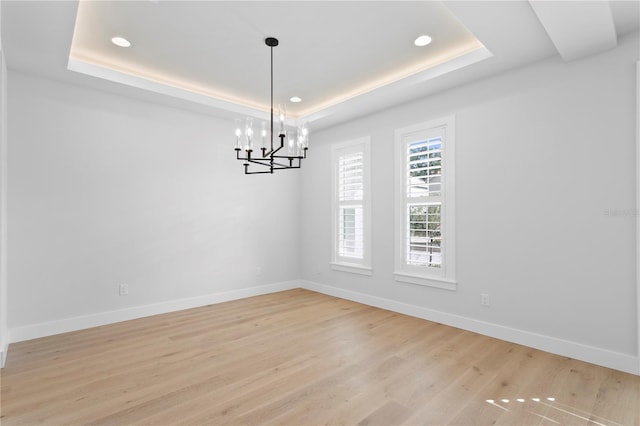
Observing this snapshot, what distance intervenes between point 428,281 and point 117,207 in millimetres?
3862

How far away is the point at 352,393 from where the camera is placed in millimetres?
2334

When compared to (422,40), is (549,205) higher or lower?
lower

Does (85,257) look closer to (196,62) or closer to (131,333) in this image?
(131,333)

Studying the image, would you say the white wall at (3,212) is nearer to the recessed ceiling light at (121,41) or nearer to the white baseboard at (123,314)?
the white baseboard at (123,314)

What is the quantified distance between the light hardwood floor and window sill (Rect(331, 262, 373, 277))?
3.45 feet

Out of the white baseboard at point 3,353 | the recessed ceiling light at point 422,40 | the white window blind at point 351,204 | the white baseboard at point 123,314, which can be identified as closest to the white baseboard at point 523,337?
the white window blind at point 351,204

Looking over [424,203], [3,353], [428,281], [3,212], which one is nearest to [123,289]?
[3,353]

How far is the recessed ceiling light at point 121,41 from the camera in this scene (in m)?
A: 3.08

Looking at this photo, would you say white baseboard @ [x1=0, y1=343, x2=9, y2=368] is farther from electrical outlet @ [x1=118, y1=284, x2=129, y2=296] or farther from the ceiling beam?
the ceiling beam

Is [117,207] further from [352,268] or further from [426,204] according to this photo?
[426,204]

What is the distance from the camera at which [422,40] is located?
314 centimetres

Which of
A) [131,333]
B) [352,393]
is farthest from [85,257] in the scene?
[352,393]

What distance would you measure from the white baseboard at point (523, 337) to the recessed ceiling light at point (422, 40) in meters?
2.91

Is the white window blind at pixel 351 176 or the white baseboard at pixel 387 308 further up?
the white window blind at pixel 351 176
